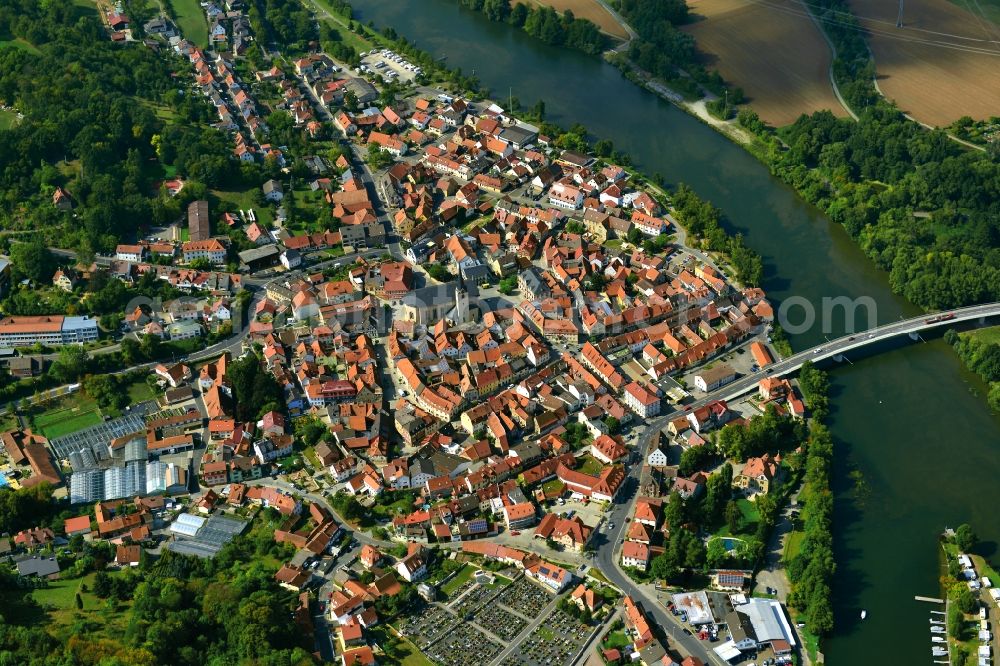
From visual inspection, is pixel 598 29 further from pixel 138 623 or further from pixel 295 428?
pixel 138 623

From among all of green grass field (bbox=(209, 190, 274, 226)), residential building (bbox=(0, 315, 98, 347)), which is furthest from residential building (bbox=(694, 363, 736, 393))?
residential building (bbox=(0, 315, 98, 347))

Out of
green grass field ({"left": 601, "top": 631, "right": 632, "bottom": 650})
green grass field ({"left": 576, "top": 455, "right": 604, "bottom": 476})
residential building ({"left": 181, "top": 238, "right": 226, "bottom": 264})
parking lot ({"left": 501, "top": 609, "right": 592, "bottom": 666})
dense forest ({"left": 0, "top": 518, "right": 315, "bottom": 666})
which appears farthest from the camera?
residential building ({"left": 181, "top": 238, "right": 226, "bottom": 264})

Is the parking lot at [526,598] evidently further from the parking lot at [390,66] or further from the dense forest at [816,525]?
the parking lot at [390,66]

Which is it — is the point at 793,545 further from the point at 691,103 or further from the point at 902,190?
the point at 691,103

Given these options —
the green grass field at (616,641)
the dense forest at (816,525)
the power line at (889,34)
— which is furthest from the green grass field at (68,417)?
the power line at (889,34)

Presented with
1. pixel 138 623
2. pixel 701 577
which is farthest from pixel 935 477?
pixel 138 623

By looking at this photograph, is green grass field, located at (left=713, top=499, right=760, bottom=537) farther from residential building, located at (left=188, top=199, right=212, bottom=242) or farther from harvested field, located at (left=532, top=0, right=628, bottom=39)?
harvested field, located at (left=532, top=0, right=628, bottom=39)
